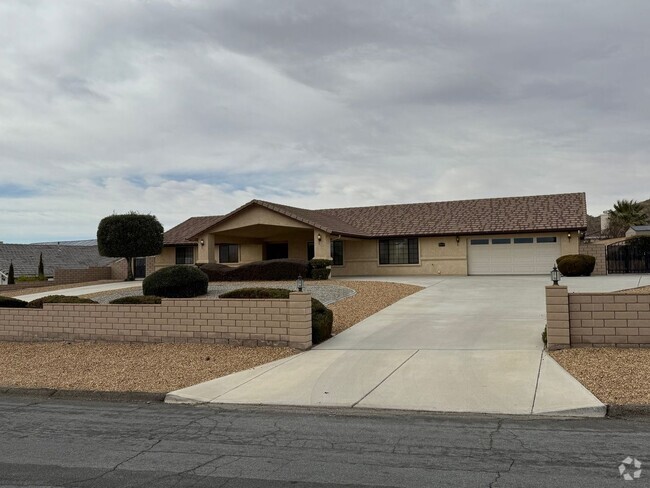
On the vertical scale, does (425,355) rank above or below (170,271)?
below

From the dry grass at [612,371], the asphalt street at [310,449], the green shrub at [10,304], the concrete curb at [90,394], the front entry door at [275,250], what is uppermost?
the front entry door at [275,250]

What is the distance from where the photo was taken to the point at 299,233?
34406 mm

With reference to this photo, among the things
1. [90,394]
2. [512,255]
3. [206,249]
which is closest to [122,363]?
[90,394]

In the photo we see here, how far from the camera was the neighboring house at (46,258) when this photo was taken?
46438 mm

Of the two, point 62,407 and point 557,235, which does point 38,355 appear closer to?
point 62,407

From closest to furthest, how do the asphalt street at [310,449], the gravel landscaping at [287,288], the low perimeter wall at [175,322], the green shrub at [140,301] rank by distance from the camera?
the asphalt street at [310,449] → the low perimeter wall at [175,322] → the green shrub at [140,301] → the gravel landscaping at [287,288]

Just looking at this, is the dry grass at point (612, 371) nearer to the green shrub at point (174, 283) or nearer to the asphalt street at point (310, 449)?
the asphalt street at point (310, 449)

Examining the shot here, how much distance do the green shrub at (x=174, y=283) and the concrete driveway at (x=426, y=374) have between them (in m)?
7.89

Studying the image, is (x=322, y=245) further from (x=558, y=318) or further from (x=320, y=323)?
(x=558, y=318)

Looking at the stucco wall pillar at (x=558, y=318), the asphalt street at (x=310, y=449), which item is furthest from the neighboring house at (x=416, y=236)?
the asphalt street at (x=310, y=449)

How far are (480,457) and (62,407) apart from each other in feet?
19.6

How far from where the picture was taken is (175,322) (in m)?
12.6

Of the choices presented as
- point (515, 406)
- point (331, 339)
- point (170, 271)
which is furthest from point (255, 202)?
point (515, 406)

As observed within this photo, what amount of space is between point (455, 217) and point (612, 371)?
82.4 feet
